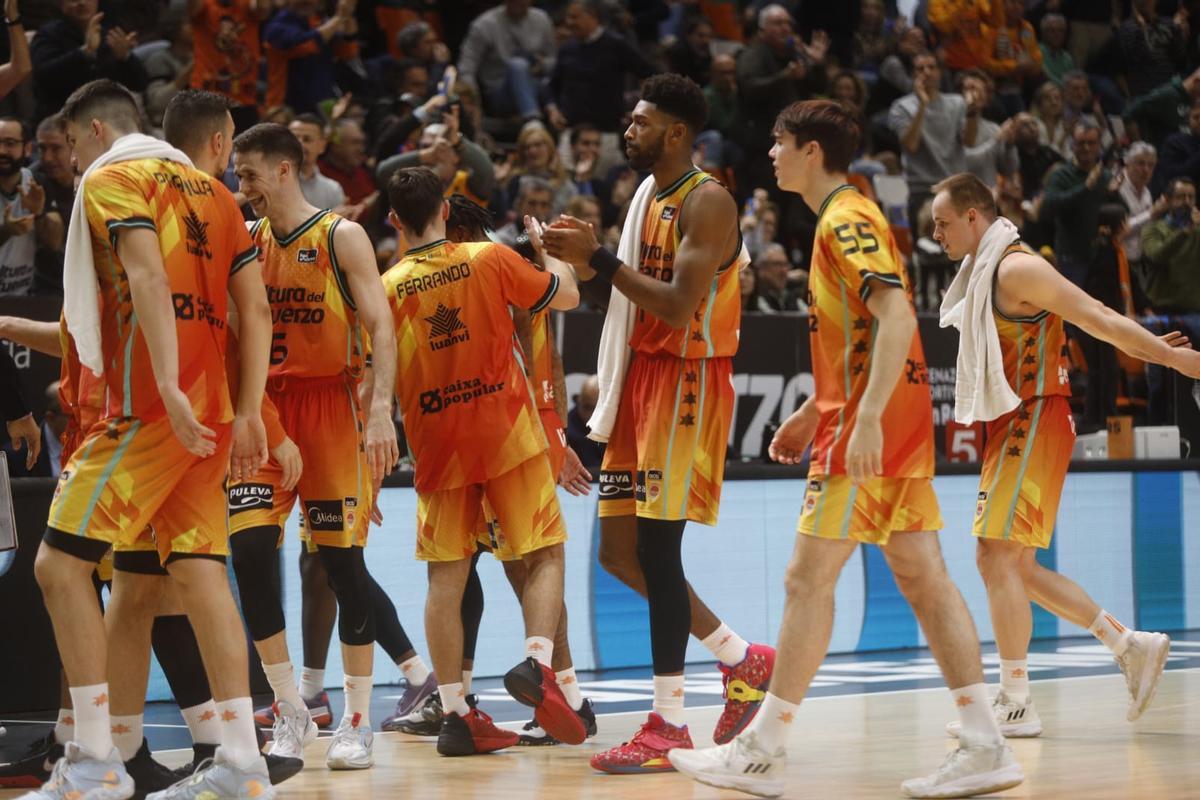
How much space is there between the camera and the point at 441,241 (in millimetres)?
7141

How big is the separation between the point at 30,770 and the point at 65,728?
0.71ft

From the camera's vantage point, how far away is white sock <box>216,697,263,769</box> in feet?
17.8

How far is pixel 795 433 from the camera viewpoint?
6203 millimetres

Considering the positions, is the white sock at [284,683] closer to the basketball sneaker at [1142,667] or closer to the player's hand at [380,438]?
the player's hand at [380,438]

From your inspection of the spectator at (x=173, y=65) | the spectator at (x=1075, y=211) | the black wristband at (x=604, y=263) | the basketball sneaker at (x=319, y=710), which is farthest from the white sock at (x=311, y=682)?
the spectator at (x=1075, y=211)

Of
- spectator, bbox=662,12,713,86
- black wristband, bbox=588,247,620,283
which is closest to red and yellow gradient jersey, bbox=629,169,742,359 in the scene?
black wristband, bbox=588,247,620,283

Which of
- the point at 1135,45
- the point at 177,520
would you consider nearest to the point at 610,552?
the point at 177,520

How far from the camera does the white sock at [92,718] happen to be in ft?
17.2

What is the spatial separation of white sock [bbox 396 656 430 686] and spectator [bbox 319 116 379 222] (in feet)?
17.1

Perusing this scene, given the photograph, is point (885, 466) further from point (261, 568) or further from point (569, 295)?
point (261, 568)

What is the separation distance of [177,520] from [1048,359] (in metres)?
3.88

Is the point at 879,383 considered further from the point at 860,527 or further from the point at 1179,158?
the point at 1179,158

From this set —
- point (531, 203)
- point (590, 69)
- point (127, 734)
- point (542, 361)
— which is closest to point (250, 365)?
point (127, 734)

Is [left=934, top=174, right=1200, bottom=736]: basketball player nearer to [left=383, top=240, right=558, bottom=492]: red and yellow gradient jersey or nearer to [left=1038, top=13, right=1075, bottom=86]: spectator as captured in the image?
[left=383, top=240, right=558, bottom=492]: red and yellow gradient jersey
